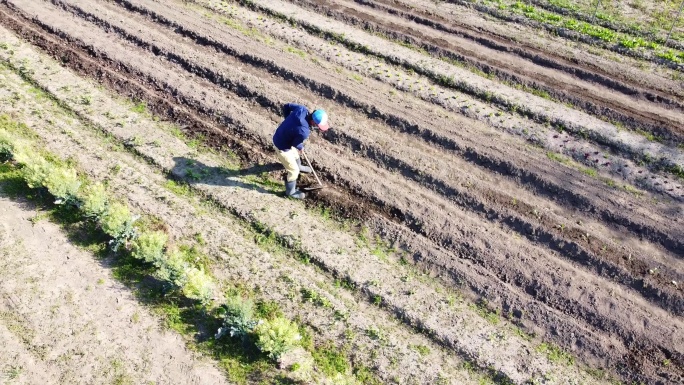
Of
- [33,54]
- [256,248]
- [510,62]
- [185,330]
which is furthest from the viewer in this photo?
[510,62]

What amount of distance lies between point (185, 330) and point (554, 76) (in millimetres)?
14026

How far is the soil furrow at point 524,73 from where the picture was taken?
605 inches

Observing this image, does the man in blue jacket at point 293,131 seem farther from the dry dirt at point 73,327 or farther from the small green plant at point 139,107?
the small green plant at point 139,107

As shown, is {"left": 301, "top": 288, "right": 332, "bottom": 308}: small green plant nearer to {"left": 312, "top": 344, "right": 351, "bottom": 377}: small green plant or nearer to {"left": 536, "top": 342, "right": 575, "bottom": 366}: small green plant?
{"left": 312, "top": 344, "right": 351, "bottom": 377}: small green plant

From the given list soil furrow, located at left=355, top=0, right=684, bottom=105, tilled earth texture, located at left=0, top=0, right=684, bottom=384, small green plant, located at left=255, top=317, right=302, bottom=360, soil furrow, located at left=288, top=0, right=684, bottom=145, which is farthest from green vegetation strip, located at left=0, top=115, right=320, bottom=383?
soil furrow, located at left=355, top=0, right=684, bottom=105

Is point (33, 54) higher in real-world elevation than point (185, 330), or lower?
higher

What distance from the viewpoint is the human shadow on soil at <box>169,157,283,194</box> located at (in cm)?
1262

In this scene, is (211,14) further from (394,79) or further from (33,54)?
(394,79)

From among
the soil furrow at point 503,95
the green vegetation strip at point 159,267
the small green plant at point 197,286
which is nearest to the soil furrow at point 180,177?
the green vegetation strip at point 159,267

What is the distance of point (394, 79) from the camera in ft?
53.9

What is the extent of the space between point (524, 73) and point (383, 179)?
7277mm

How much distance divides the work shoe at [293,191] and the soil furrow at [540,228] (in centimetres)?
234

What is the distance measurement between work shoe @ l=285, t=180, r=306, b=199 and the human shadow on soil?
0.44 metres

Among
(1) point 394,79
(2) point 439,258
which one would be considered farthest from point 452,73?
(2) point 439,258
